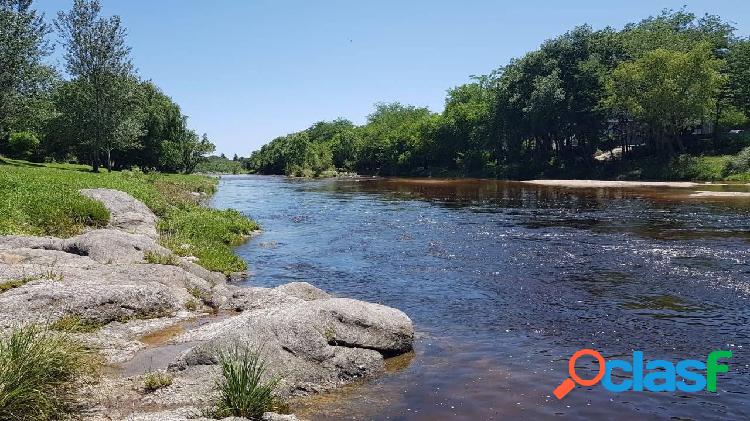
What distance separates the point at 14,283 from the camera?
12.1m

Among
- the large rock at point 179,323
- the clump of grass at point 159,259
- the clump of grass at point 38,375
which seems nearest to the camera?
the clump of grass at point 38,375

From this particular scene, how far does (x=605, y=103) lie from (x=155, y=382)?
74.1 m

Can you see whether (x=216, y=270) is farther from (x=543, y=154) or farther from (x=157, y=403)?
(x=543, y=154)

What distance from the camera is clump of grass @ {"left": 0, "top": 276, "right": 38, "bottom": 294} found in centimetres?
1188

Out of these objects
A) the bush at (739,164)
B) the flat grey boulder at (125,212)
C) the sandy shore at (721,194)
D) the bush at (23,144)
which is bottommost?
the sandy shore at (721,194)

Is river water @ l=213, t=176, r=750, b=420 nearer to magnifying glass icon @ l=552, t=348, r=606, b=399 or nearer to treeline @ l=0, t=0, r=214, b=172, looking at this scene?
magnifying glass icon @ l=552, t=348, r=606, b=399

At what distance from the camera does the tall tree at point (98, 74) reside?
179 feet

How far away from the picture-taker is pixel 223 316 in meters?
13.3

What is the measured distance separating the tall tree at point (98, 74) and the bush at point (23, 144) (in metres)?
17.7

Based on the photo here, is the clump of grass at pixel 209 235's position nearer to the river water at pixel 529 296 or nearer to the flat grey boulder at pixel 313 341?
the river water at pixel 529 296

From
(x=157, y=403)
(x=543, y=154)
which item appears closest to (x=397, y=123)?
(x=543, y=154)

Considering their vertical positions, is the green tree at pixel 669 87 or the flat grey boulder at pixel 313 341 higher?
the green tree at pixel 669 87

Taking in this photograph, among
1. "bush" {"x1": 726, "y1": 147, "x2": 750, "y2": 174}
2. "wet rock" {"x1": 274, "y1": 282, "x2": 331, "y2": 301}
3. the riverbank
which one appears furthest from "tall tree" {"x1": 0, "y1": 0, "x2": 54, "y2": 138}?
"bush" {"x1": 726, "y1": 147, "x2": 750, "y2": 174}

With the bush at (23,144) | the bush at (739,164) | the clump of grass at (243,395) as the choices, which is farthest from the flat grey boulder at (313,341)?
the bush at (23,144)
